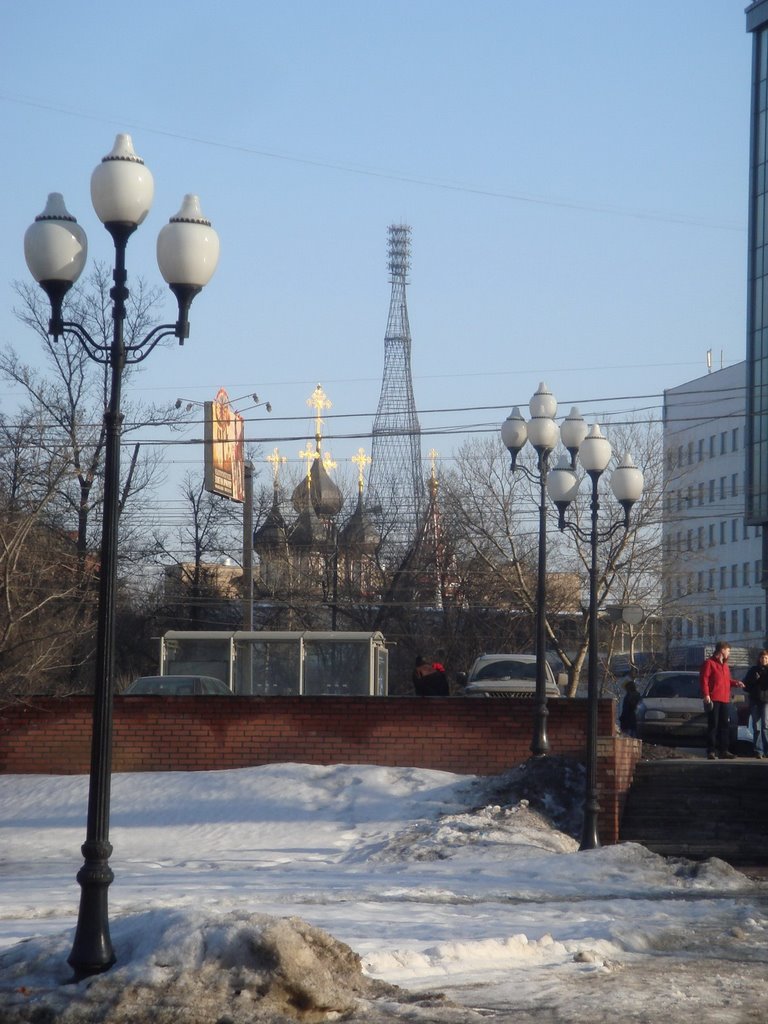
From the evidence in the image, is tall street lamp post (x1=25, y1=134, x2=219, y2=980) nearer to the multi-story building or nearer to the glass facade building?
the glass facade building

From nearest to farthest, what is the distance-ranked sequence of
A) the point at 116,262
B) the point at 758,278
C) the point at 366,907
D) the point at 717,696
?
the point at 116,262, the point at 366,907, the point at 717,696, the point at 758,278

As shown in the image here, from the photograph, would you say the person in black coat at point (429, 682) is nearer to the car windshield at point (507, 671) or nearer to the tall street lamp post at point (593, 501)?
the car windshield at point (507, 671)

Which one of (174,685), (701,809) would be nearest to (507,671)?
(174,685)

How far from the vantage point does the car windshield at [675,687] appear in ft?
86.7

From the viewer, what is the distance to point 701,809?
17.1m

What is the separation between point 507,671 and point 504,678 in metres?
0.32

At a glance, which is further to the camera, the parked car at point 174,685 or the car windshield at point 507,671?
the car windshield at point 507,671

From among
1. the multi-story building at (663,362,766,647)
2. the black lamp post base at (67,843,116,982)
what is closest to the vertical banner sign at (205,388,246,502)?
the black lamp post base at (67,843,116,982)

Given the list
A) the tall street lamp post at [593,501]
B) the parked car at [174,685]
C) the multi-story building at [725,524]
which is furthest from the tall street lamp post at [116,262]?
the multi-story building at [725,524]

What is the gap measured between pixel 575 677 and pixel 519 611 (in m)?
8.28

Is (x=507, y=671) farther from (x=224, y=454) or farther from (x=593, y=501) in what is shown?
(x=224, y=454)

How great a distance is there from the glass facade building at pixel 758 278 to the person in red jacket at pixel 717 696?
42878 millimetres

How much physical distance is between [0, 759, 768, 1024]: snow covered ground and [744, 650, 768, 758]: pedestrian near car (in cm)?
489

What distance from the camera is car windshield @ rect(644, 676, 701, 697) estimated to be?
86.7 ft
